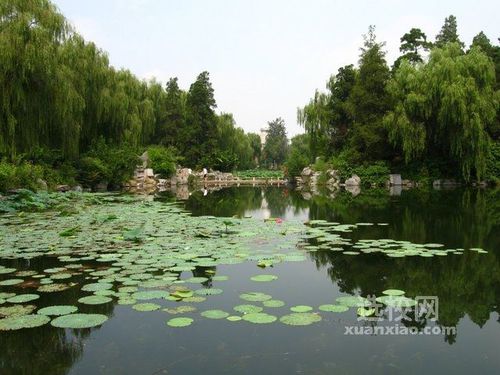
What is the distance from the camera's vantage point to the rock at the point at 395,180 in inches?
923

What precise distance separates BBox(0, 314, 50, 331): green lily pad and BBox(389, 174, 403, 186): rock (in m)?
22.2

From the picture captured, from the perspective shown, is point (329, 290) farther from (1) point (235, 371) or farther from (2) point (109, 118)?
(2) point (109, 118)

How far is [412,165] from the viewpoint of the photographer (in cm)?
2380

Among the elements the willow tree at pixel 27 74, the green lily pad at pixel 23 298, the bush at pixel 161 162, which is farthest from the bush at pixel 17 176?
the bush at pixel 161 162

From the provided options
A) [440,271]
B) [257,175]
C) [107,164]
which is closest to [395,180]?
[107,164]

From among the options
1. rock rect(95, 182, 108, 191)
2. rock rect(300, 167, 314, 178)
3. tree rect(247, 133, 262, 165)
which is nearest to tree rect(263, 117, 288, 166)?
tree rect(247, 133, 262, 165)

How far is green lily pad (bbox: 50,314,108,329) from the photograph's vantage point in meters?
2.85

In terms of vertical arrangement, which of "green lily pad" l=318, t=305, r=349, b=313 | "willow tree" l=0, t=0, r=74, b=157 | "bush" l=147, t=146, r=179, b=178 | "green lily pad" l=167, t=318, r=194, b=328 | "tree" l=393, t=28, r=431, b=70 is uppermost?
"tree" l=393, t=28, r=431, b=70

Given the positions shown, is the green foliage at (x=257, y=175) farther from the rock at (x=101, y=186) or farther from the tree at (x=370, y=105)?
the rock at (x=101, y=186)

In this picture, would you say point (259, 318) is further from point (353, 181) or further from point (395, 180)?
point (395, 180)

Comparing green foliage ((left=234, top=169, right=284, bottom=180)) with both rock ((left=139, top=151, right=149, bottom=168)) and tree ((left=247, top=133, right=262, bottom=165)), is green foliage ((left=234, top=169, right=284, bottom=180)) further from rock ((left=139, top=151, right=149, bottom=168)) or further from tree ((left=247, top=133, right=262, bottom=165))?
rock ((left=139, top=151, right=149, bottom=168))

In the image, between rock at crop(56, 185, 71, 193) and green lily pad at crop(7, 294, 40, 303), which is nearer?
green lily pad at crop(7, 294, 40, 303)

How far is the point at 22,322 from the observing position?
9.47 ft

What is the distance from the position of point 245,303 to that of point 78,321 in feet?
3.77
